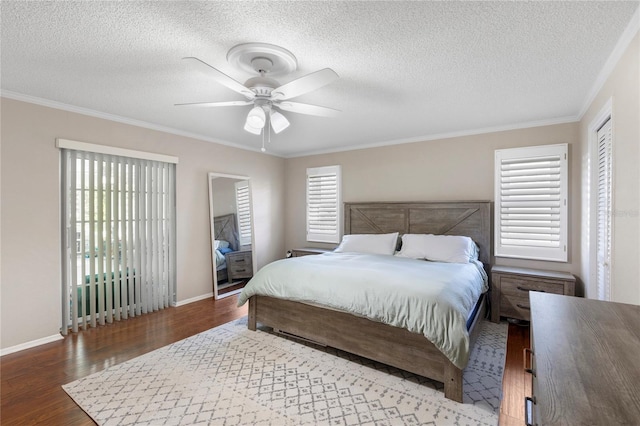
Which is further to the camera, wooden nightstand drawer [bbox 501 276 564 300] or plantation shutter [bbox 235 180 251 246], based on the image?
plantation shutter [bbox 235 180 251 246]

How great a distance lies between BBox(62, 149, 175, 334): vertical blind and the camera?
3242 millimetres

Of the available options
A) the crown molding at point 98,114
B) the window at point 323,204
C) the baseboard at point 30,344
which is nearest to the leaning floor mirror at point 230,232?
the crown molding at point 98,114

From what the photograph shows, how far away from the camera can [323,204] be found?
5508 mm

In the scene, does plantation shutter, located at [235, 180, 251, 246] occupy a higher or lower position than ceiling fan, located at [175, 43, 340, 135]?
lower

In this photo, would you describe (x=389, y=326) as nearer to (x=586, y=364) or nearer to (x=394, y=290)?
(x=394, y=290)

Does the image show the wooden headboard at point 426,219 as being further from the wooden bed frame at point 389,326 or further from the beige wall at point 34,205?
the beige wall at point 34,205

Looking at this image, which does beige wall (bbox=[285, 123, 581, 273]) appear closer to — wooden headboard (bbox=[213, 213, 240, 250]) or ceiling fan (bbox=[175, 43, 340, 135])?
wooden headboard (bbox=[213, 213, 240, 250])

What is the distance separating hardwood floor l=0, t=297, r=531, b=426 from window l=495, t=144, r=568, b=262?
1027 mm

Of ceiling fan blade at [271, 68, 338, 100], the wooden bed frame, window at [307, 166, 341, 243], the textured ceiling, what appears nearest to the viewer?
the textured ceiling

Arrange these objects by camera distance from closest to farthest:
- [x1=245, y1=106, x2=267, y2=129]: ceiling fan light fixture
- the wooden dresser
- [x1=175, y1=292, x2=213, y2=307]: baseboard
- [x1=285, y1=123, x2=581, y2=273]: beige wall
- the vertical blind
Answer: the wooden dresser, [x1=245, y1=106, x2=267, y2=129]: ceiling fan light fixture, the vertical blind, [x1=285, y1=123, x2=581, y2=273]: beige wall, [x1=175, y1=292, x2=213, y2=307]: baseboard

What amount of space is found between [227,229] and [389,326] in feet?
10.8

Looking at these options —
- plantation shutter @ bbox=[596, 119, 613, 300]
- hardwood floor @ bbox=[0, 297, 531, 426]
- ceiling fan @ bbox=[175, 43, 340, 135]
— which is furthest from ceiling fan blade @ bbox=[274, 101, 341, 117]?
hardwood floor @ bbox=[0, 297, 531, 426]

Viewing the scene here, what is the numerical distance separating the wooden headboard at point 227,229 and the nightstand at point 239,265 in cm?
14

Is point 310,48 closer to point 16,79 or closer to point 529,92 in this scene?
point 529,92
